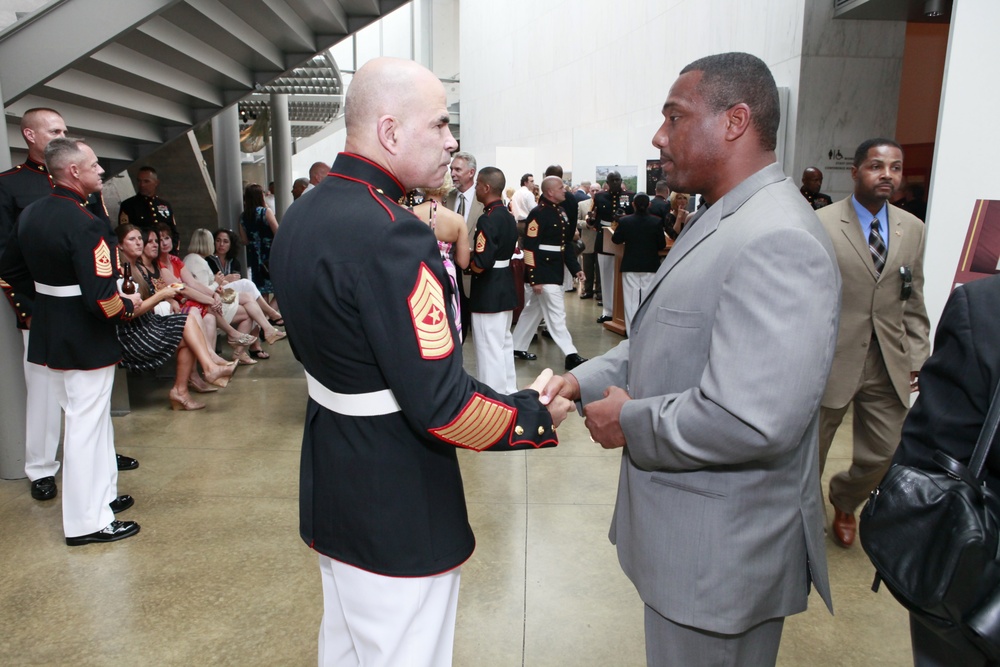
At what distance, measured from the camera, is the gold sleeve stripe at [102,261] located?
3275 millimetres

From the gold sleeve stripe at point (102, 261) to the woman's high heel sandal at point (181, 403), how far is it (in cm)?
243

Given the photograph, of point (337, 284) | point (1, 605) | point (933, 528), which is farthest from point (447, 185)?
point (933, 528)

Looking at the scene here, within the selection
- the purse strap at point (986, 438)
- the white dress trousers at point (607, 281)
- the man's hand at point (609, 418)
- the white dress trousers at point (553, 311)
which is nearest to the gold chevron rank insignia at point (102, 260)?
the man's hand at point (609, 418)

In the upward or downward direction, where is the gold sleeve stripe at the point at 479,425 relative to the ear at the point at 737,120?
downward

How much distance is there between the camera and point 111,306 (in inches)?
131

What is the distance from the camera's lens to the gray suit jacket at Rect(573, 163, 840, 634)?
1318 mm

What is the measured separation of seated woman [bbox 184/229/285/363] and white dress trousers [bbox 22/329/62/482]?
265cm

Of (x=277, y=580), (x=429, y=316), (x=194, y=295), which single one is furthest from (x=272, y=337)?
(x=429, y=316)

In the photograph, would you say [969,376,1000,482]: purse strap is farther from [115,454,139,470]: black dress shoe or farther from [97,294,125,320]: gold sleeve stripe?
[115,454,139,470]: black dress shoe

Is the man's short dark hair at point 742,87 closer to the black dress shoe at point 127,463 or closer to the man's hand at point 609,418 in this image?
the man's hand at point 609,418

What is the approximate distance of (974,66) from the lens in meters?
3.77

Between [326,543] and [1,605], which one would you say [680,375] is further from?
[1,605]

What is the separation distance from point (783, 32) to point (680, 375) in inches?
315

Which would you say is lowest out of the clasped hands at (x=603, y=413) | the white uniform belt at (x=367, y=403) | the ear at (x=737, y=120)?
the clasped hands at (x=603, y=413)
